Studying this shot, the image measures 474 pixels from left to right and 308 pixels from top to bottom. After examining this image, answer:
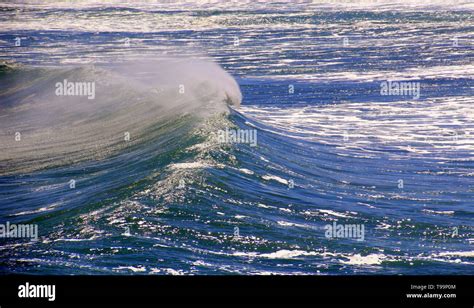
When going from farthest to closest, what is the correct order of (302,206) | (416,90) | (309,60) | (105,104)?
(309,60)
(416,90)
(105,104)
(302,206)

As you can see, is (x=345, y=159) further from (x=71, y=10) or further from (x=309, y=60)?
(x=71, y=10)

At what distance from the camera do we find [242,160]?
63.0ft

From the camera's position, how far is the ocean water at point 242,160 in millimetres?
13398

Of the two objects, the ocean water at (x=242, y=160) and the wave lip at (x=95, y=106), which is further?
the wave lip at (x=95, y=106)

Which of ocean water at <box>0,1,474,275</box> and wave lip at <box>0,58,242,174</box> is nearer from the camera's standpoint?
ocean water at <box>0,1,474,275</box>

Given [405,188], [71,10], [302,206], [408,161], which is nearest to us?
[302,206]

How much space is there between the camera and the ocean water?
44.0ft

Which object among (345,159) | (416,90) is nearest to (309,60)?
(416,90)

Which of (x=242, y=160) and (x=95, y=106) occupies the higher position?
(x=95, y=106)

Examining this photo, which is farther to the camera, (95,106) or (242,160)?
(95,106)

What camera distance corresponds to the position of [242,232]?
14.3 m

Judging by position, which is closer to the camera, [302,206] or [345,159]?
[302,206]
